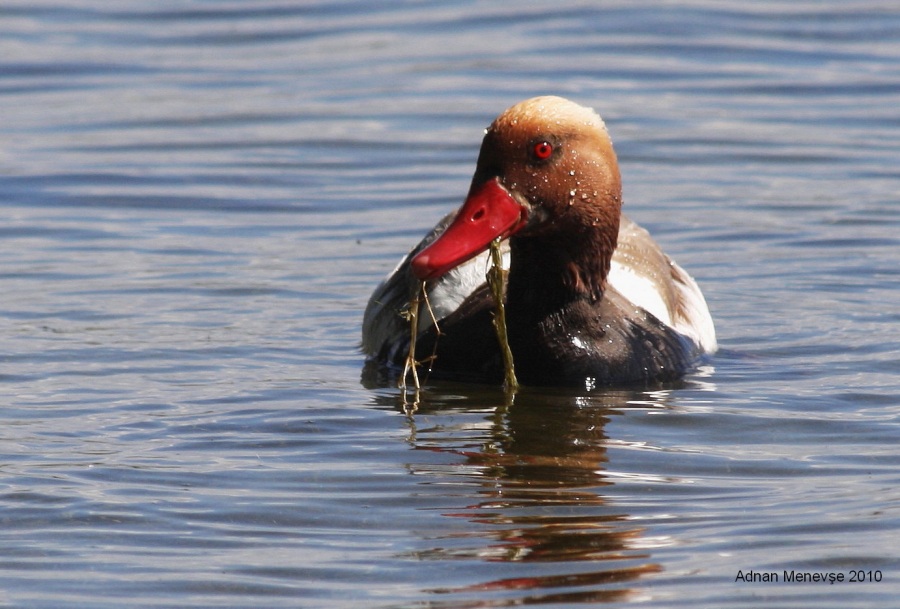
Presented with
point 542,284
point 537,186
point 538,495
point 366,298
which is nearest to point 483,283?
point 542,284

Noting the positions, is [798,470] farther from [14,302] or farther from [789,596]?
[14,302]

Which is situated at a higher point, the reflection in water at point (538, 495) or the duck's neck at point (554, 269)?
the duck's neck at point (554, 269)

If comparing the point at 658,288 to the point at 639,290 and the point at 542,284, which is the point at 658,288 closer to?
the point at 639,290

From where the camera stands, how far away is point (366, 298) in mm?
10117

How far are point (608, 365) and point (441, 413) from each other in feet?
3.17

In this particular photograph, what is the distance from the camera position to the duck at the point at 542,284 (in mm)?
7496

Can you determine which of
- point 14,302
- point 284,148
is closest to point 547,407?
point 14,302

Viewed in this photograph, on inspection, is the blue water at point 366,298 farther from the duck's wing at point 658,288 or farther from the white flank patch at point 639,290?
the white flank patch at point 639,290

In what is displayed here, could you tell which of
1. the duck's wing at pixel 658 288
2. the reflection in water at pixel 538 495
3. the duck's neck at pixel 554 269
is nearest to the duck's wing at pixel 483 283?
the duck's wing at pixel 658 288

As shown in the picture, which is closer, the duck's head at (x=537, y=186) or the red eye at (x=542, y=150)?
the duck's head at (x=537, y=186)

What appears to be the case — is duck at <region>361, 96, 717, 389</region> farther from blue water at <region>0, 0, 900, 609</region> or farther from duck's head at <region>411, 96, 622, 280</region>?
blue water at <region>0, 0, 900, 609</region>

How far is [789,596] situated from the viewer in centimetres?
500

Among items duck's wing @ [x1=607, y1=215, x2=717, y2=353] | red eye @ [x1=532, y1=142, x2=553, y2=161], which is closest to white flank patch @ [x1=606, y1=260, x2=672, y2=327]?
duck's wing @ [x1=607, y1=215, x2=717, y2=353]

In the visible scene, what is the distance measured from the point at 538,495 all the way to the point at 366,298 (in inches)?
165
